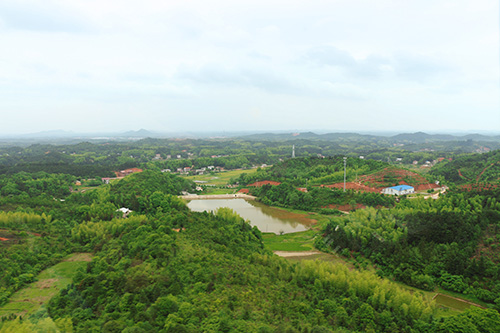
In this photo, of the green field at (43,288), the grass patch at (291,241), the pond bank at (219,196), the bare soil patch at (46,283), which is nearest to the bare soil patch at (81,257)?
the green field at (43,288)

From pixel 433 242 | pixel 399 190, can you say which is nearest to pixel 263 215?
pixel 433 242

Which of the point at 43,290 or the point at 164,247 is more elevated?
the point at 164,247

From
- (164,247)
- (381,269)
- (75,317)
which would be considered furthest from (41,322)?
(381,269)

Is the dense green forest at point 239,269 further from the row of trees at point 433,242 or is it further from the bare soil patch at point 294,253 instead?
the bare soil patch at point 294,253

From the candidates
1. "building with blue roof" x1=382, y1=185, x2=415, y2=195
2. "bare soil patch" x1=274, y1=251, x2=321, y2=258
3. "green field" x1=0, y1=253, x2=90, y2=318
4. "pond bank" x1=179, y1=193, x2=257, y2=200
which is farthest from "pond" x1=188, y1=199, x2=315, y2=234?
"green field" x1=0, y1=253, x2=90, y2=318

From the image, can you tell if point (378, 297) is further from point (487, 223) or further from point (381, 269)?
point (487, 223)

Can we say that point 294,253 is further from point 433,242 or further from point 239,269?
point 433,242
